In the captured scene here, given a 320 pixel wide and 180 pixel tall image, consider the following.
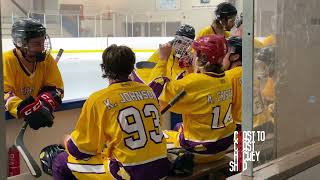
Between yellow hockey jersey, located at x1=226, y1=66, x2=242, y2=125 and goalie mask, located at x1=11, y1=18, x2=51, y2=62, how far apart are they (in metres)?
0.93

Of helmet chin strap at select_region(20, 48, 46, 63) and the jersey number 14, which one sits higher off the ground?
helmet chin strap at select_region(20, 48, 46, 63)

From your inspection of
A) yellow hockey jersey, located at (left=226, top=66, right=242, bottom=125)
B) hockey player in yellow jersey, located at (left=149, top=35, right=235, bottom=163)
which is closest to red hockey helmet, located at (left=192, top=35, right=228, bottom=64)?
hockey player in yellow jersey, located at (left=149, top=35, right=235, bottom=163)

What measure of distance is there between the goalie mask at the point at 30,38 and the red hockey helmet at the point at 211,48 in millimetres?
761

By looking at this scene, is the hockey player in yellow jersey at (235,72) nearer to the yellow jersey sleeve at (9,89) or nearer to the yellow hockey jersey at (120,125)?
the yellow hockey jersey at (120,125)

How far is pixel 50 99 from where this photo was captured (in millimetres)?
2396

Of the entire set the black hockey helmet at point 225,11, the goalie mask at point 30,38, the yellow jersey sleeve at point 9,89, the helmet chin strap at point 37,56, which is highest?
the black hockey helmet at point 225,11

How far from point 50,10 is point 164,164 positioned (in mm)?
6030

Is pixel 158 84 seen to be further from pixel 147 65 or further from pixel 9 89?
pixel 147 65

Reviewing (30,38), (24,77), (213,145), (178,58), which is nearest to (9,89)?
(24,77)

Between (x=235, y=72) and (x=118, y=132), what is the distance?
942 mm

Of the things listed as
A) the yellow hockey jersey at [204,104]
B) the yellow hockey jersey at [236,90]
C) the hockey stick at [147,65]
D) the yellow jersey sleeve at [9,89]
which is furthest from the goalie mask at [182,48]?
the yellow jersey sleeve at [9,89]

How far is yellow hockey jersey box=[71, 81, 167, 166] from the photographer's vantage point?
172 centimetres

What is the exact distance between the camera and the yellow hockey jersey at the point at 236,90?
96.0 inches

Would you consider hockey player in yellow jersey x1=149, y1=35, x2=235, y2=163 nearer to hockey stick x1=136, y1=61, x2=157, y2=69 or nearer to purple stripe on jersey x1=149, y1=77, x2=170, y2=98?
purple stripe on jersey x1=149, y1=77, x2=170, y2=98
